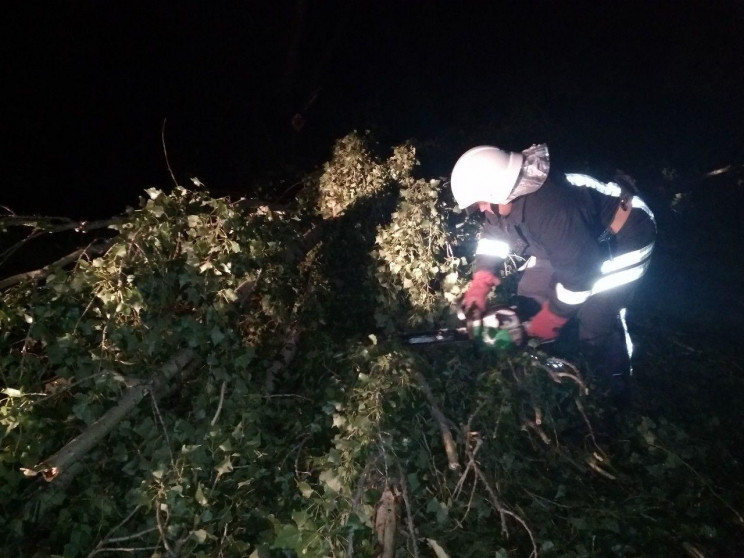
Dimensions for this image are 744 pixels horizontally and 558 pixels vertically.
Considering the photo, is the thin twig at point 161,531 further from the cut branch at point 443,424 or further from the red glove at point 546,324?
the red glove at point 546,324

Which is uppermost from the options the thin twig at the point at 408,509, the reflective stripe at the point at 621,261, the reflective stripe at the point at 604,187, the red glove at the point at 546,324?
the reflective stripe at the point at 604,187

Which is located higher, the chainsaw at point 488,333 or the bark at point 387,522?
the chainsaw at point 488,333

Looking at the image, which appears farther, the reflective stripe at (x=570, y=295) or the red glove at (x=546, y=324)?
the red glove at (x=546, y=324)

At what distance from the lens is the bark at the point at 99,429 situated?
1.82 metres

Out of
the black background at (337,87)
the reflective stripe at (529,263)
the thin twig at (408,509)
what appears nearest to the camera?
the thin twig at (408,509)

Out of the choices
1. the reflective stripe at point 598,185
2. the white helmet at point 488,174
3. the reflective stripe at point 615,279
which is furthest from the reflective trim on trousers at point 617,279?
the white helmet at point 488,174

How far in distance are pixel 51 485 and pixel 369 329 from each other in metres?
2.09

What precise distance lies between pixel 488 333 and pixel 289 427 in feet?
4.10

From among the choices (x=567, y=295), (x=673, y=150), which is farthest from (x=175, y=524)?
(x=673, y=150)

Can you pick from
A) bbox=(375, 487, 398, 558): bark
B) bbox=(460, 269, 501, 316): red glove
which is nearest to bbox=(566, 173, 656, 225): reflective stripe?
bbox=(460, 269, 501, 316): red glove

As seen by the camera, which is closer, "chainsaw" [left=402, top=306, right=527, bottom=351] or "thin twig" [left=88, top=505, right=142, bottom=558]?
"thin twig" [left=88, top=505, right=142, bottom=558]

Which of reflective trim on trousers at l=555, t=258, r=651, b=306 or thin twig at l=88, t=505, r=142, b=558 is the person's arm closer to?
reflective trim on trousers at l=555, t=258, r=651, b=306

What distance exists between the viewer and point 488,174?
8.57ft

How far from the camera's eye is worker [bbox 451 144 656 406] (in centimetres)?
260
